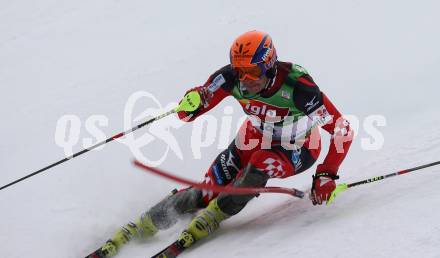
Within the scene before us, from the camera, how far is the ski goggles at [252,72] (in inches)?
153

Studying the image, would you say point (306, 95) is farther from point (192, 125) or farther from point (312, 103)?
point (192, 125)

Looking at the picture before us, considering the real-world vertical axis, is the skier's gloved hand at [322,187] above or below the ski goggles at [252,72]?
below

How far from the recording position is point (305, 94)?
396cm

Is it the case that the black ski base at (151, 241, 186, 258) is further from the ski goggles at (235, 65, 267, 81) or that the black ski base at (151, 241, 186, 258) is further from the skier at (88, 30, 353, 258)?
the ski goggles at (235, 65, 267, 81)

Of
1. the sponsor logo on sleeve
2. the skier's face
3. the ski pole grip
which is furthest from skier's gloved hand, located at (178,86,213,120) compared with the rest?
the sponsor logo on sleeve

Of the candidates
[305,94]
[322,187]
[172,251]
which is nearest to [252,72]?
[305,94]

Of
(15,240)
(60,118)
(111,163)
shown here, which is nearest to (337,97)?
(111,163)

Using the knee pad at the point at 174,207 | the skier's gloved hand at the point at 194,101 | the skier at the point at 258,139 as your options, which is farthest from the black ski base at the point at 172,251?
the skier's gloved hand at the point at 194,101

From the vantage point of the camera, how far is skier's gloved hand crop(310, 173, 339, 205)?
3.83 m

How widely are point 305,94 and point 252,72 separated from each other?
420 mm

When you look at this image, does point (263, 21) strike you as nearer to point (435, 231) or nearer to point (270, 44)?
point (270, 44)

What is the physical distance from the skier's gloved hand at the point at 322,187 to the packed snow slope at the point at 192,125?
134mm

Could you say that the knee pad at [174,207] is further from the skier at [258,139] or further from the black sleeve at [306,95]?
the black sleeve at [306,95]

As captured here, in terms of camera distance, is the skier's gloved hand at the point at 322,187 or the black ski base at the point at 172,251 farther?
the black ski base at the point at 172,251
